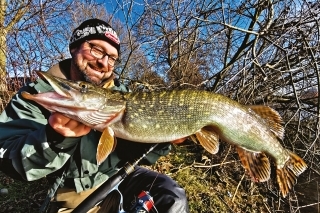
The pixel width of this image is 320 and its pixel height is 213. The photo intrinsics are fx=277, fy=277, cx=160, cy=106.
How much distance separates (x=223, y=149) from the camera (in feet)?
11.9

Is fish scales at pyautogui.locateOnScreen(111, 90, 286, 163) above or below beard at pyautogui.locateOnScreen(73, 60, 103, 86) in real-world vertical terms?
below

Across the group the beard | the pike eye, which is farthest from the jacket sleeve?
the beard

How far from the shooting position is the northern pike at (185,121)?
1550mm

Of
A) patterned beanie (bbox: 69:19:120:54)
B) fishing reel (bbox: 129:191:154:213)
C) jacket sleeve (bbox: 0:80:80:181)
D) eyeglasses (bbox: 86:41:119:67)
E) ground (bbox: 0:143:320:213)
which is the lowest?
ground (bbox: 0:143:320:213)

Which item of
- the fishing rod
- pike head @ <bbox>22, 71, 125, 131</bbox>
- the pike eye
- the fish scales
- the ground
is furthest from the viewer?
the ground

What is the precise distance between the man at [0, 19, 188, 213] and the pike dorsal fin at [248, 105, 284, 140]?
706mm

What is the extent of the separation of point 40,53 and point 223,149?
345 centimetres

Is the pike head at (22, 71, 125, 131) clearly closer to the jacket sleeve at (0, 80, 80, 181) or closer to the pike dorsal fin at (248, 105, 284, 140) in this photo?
the jacket sleeve at (0, 80, 80, 181)

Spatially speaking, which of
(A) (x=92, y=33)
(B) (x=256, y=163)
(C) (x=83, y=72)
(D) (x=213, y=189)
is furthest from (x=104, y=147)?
(D) (x=213, y=189)

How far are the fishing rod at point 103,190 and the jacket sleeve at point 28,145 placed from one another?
1.22 ft

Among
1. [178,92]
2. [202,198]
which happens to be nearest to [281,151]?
[178,92]

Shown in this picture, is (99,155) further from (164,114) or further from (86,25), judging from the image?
(86,25)

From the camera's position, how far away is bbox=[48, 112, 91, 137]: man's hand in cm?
133

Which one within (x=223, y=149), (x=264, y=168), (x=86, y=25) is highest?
(x=86, y=25)
